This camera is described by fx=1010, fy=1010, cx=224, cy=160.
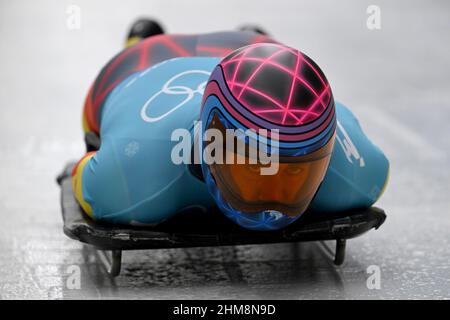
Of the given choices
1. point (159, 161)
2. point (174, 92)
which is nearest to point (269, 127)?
point (159, 161)

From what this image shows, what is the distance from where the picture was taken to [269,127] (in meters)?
3.12

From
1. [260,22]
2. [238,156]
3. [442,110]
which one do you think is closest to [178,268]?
[238,156]

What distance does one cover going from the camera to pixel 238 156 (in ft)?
10.4

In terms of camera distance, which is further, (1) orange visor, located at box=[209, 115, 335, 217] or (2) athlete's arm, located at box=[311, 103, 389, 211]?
(2) athlete's arm, located at box=[311, 103, 389, 211]

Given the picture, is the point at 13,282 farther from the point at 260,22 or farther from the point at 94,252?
the point at 260,22

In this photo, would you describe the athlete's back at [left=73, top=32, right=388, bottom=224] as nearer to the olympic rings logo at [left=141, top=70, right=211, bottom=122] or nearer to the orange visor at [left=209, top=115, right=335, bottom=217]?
the olympic rings logo at [left=141, top=70, right=211, bottom=122]

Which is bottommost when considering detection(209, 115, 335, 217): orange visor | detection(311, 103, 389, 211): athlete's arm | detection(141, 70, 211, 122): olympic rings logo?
detection(311, 103, 389, 211): athlete's arm

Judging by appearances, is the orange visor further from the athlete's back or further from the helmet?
the athlete's back

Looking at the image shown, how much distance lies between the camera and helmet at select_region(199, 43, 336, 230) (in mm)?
3125

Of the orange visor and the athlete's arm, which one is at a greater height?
the orange visor

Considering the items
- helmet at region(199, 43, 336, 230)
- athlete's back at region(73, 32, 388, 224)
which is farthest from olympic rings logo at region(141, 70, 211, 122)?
helmet at region(199, 43, 336, 230)

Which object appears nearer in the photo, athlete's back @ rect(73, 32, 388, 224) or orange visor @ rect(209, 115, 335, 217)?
orange visor @ rect(209, 115, 335, 217)

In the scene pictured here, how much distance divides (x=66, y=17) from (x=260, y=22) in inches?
67.3

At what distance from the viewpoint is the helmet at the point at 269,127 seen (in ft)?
10.3
